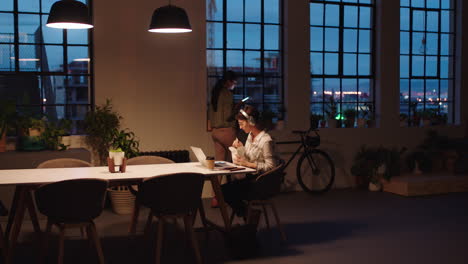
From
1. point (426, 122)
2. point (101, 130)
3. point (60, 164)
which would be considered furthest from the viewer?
point (426, 122)

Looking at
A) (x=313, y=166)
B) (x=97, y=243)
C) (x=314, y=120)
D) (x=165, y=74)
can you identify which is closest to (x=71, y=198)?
(x=97, y=243)

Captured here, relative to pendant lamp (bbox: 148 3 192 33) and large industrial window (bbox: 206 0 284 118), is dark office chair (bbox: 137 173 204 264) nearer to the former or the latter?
pendant lamp (bbox: 148 3 192 33)

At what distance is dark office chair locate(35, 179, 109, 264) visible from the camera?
15.3 ft

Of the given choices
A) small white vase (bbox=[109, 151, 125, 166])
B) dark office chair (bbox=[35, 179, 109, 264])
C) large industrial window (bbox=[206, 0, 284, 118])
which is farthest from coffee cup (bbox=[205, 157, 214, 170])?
large industrial window (bbox=[206, 0, 284, 118])

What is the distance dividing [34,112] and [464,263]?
222 inches

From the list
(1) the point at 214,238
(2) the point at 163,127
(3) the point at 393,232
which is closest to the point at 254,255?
(1) the point at 214,238

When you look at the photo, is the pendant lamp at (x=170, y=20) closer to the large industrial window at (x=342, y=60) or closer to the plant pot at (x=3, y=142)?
the plant pot at (x=3, y=142)

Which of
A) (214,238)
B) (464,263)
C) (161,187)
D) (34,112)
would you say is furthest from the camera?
(34,112)

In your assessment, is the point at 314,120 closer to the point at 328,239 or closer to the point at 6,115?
the point at 328,239

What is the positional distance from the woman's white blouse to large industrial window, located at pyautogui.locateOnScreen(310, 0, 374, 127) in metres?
3.59

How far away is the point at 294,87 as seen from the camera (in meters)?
9.27

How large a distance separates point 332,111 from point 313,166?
1.06m

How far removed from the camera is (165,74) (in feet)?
27.6

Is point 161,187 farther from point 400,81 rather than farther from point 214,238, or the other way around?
point 400,81
